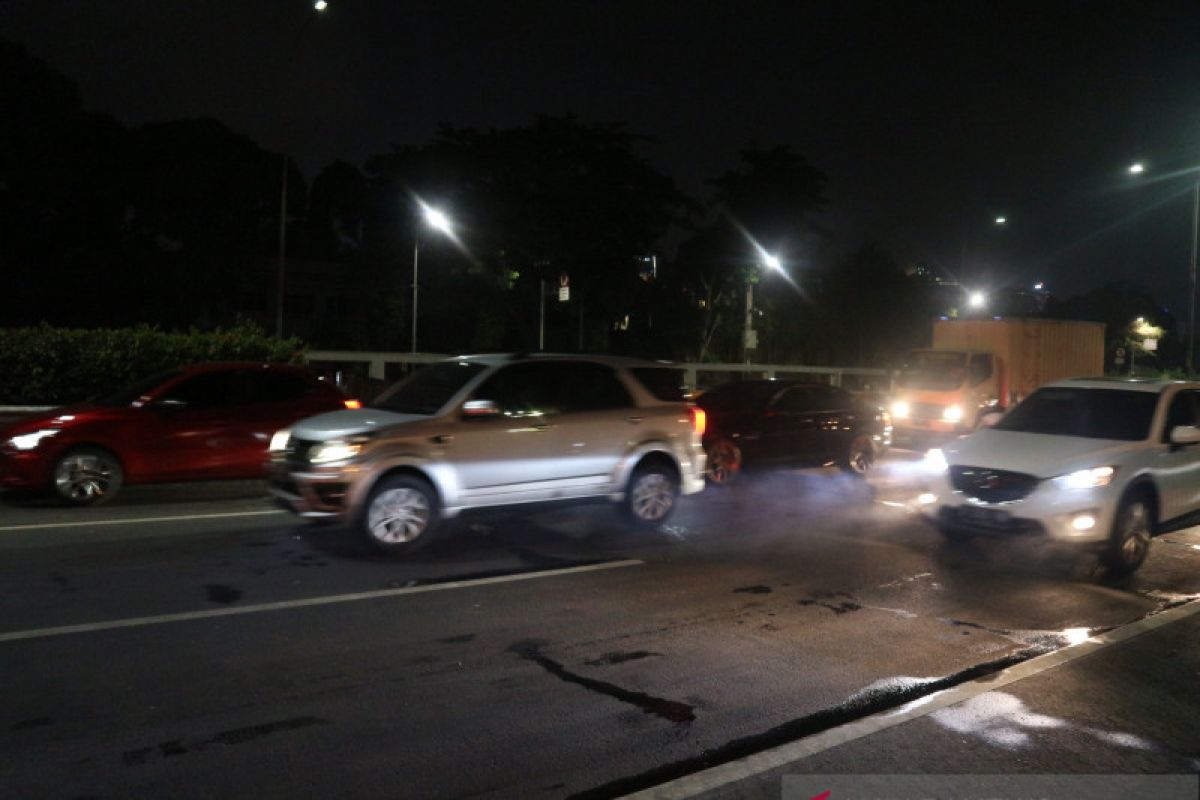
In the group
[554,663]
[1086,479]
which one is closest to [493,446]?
[554,663]

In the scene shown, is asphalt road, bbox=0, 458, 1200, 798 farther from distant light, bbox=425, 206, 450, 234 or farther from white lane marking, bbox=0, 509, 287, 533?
distant light, bbox=425, 206, 450, 234

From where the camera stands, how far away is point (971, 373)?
20766 millimetres

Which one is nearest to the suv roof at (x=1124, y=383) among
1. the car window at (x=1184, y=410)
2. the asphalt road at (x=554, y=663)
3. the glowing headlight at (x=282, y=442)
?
the car window at (x=1184, y=410)

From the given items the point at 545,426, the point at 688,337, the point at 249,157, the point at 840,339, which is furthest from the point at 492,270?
the point at 545,426

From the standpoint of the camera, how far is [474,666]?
18.9 feet

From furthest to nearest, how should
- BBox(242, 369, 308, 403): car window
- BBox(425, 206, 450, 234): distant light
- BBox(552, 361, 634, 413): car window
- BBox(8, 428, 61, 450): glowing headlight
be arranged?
1. BBox(425, 206, 450, 234): distant light
2. BBox(242, 369, 308, 403): car window
3. BBox(8, 428, 61, 450): glowing headlight
4. BBox(552, 361, 634, 413): car window

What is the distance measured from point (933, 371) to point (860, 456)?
624cm

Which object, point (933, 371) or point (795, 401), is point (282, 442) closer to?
point (795, 401)

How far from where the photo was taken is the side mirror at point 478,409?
29.2 ft

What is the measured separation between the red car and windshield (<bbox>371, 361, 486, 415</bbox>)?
2.59 meters

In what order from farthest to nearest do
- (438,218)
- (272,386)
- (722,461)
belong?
(438,218) < (722,461) < (272,386)

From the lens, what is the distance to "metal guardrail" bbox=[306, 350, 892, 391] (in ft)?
71.6

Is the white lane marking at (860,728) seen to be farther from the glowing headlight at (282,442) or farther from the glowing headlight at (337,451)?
the glowing headlight at (282,442)

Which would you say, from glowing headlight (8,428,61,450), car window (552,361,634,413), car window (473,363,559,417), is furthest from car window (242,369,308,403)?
car window (552,361,634,413)
